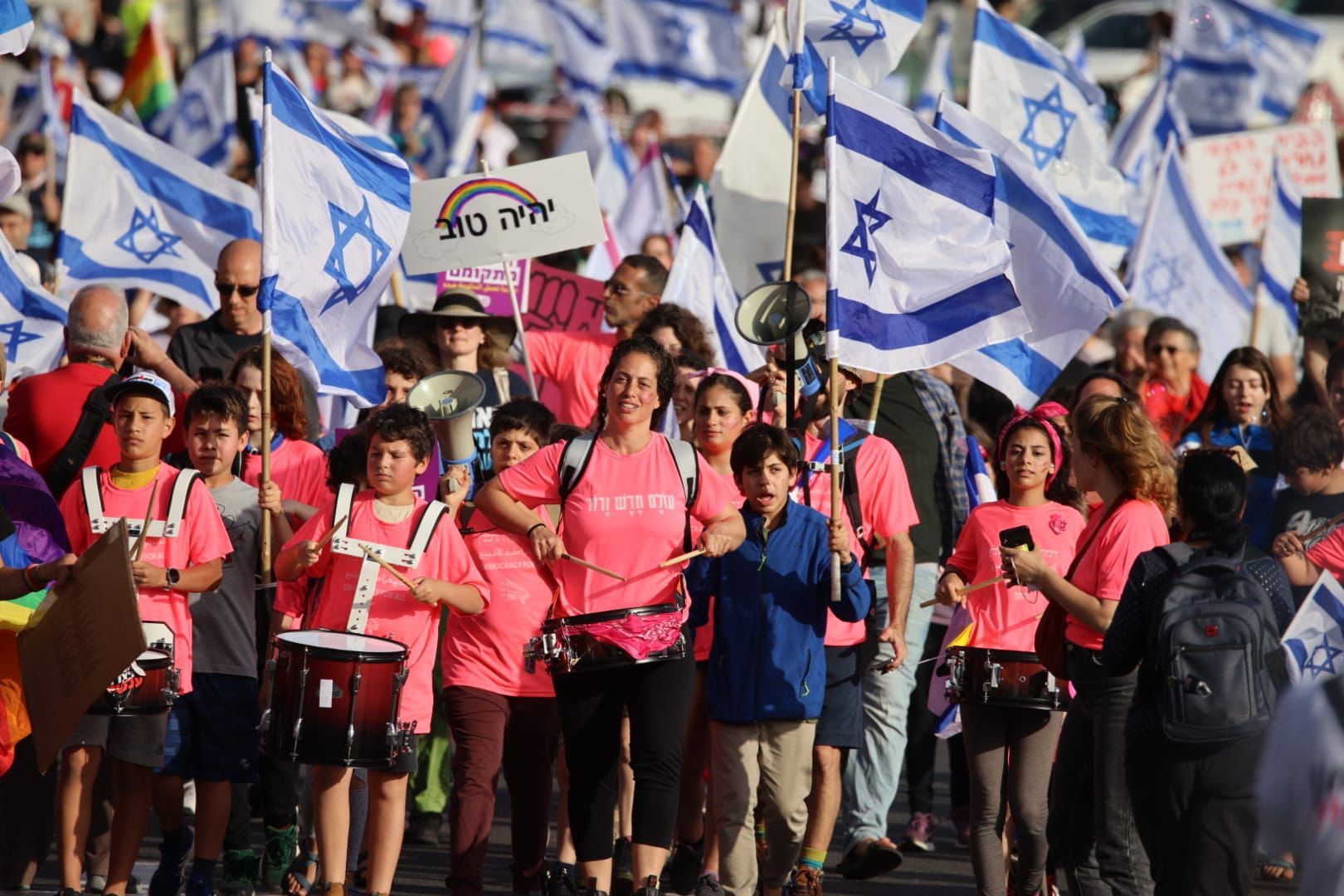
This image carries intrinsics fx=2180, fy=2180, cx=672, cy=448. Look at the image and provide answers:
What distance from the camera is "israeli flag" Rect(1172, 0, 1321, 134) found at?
17.7 metres

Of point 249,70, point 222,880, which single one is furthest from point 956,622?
point 249,70

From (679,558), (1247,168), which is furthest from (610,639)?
(1247,168)

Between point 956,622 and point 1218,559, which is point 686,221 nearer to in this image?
point 956,622

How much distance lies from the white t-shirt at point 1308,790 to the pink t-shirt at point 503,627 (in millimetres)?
4121

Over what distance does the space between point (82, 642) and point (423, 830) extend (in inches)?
141

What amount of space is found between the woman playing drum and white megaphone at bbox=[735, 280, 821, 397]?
100 centimetres

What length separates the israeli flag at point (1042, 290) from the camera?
8.88m

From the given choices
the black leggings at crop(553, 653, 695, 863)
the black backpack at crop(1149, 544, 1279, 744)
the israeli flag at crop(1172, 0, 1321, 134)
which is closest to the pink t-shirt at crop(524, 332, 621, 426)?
the black leggings at crop(553, 653, 695, 863)

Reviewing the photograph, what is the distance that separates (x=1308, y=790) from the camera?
4137 millimetres

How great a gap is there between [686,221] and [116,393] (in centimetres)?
426

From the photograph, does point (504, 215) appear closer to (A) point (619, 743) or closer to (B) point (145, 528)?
(A) point (619, 743)

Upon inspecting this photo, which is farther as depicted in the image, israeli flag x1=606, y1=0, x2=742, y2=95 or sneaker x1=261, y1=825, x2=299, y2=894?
israeli flag x1=606, y1=0, x2=742, y2=95

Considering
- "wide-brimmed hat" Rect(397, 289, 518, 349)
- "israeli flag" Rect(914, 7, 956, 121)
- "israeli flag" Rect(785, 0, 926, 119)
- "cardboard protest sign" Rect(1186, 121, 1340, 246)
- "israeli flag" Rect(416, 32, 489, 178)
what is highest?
"israeli flag" Rect(914, 7, 956, 121)

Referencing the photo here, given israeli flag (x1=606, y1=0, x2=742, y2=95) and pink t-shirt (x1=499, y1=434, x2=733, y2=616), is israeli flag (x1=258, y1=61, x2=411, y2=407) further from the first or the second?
israeli flag (x1=606, y1=0, x2=742, y2=95)
